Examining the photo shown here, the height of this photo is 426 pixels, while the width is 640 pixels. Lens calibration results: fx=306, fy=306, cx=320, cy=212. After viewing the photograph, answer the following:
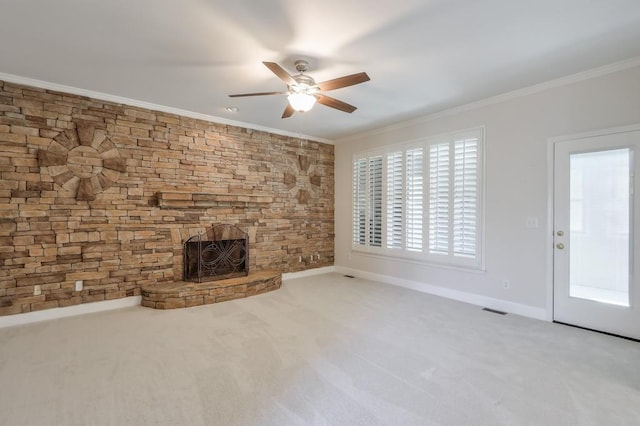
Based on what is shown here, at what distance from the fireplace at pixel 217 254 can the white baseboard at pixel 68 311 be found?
797 mm

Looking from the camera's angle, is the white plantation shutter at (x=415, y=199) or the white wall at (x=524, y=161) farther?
the white plantation shutter at (x=415, y=199)

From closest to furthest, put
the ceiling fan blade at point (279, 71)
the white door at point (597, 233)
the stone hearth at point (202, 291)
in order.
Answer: the ceiling fan blade at point (279, 71), the white door at point (597, 233), the stone hearth at point (202, 291)

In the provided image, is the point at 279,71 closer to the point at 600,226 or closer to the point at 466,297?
the point at 600,226

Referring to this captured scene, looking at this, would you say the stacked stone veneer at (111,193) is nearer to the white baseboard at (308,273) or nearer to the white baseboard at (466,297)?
the white baseboard at (308,273)

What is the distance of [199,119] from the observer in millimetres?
4781

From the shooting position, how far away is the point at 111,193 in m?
4.06

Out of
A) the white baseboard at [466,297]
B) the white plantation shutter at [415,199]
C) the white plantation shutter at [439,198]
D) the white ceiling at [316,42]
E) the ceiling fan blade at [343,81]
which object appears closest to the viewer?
the white ceiling at [316,42]

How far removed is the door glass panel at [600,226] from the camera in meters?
3.12

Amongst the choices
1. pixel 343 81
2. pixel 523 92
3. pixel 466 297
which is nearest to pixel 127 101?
pixel 343 81

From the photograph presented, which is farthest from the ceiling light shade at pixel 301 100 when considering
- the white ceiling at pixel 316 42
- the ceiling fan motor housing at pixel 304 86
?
the white ceiling at pixel 316 42

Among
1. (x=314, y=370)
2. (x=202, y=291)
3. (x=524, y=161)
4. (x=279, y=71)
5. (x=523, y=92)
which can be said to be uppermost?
(x=523, y=92)

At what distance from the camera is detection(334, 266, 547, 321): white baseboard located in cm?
374

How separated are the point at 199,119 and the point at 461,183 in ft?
13.3

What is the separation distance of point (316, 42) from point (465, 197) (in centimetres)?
297
